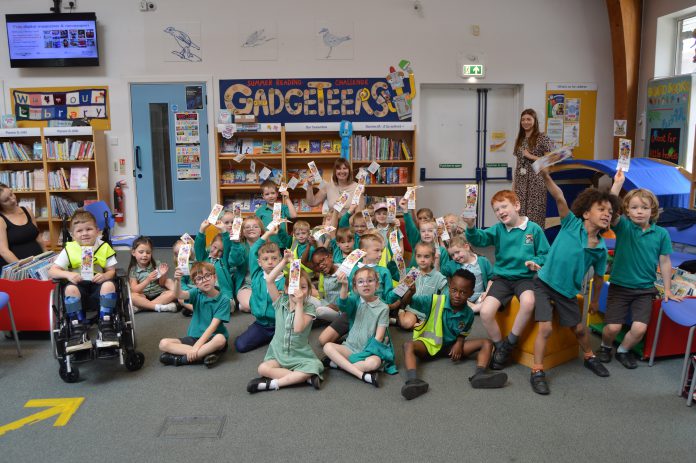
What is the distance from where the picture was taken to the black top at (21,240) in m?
4.52

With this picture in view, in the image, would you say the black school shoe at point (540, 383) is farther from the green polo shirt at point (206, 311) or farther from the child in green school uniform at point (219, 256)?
the child in green school uniform at point (219, 256)

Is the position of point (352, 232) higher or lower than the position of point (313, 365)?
higher

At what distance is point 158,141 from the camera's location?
302 inches

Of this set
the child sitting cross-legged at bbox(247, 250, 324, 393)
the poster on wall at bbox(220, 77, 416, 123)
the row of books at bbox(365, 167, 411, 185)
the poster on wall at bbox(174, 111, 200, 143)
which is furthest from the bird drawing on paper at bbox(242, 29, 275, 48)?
the child sitting cross-legged at bbox(247, 250, 324, 393)

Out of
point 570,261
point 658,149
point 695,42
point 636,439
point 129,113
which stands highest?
point 695,42

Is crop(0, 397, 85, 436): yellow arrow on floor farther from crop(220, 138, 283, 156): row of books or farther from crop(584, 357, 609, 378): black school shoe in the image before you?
crop(220, 138, 283, 156): row of books

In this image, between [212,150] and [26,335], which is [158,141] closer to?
[212,150]

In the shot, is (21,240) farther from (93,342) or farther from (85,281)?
(93,342)

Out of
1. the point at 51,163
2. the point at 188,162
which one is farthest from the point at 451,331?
the point at 51,163

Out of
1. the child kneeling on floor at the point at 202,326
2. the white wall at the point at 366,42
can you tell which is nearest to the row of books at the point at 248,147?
the white wall at the point at 366,42

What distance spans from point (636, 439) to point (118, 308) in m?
3.07

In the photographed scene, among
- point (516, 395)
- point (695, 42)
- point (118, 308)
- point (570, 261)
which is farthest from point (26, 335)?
point (695, 42)

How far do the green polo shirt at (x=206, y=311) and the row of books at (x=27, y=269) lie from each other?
133 centimetres

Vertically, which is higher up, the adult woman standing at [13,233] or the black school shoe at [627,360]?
the adult woman standing at [13,233]
